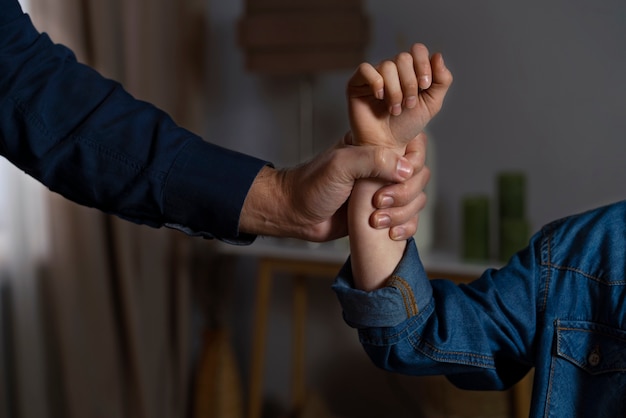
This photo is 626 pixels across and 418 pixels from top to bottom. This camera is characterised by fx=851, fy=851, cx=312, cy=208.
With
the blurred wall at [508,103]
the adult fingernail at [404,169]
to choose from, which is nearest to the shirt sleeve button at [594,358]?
the adult fingernail at [404,169]

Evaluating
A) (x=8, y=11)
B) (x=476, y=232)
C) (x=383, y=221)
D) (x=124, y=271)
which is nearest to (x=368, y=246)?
(x=383, y=221)

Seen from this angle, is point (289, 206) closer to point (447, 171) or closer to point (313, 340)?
point (447, 171)

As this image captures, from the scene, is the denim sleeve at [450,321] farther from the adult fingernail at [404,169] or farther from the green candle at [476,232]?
the green candle at [476,232]

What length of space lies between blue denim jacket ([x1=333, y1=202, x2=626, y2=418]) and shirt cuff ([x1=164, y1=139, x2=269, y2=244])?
0.17m

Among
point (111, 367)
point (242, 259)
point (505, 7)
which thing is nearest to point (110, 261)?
point (111, 367)

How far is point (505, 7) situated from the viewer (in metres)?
2.46

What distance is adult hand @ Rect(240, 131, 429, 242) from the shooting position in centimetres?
104

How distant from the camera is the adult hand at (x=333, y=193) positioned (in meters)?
1.04

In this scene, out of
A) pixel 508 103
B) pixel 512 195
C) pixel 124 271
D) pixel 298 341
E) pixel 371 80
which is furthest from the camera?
pixel 298 341

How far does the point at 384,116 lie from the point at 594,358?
389 millimetres

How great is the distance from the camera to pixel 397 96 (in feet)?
3.17

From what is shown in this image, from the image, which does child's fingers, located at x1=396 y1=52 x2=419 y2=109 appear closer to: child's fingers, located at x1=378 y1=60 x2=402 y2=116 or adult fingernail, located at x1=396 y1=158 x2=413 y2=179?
child's fingers, located at x1=378 y1=60 x2=402 y2=116

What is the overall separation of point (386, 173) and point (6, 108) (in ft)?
1.61

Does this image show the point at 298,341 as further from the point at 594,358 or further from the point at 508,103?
the point at 594,358
